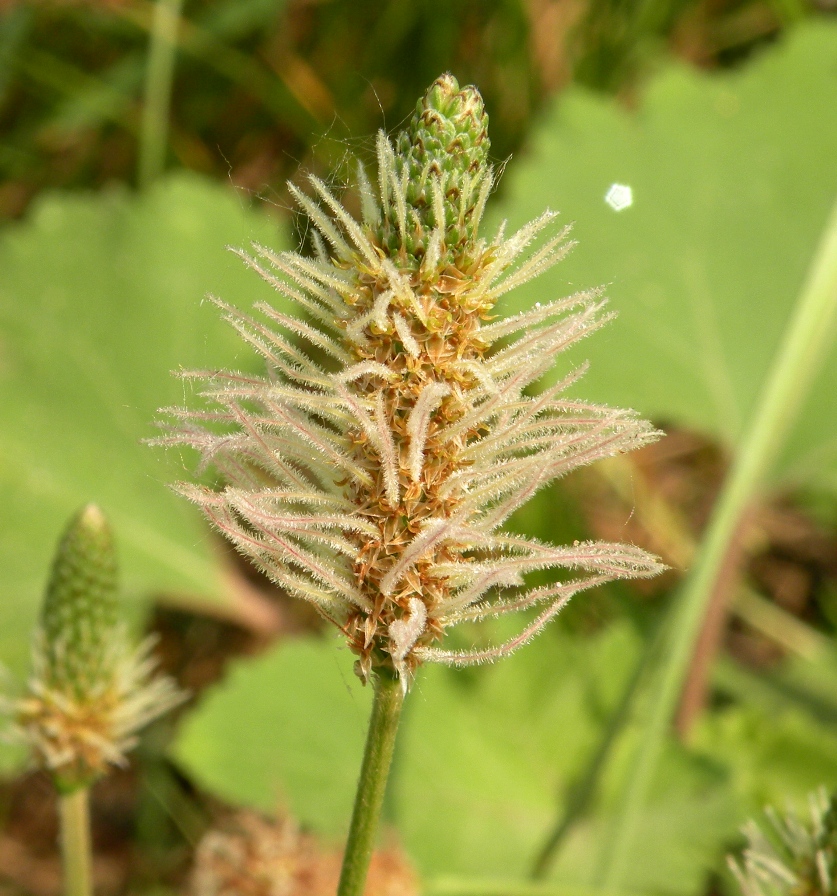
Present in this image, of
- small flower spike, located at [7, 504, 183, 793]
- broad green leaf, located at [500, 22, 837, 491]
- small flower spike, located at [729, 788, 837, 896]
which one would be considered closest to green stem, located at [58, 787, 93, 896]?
small flower spike, located at [7, 504, 183, 793]

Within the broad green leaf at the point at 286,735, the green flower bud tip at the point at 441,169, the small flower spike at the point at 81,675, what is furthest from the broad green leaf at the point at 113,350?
the green flower bud tip at the point at 441,169

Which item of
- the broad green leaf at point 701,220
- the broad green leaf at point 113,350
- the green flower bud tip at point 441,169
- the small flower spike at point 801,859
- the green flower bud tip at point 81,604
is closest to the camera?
the green flower bud tip at point 441,169

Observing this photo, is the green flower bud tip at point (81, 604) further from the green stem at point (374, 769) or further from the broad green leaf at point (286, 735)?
the broad green leaf at point (286, 735)

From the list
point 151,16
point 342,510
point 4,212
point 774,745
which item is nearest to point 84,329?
point 4,212

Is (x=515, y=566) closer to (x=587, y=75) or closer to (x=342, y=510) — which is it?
(x=342, y=510)

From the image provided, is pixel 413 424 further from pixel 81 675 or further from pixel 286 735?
pixel 286 735

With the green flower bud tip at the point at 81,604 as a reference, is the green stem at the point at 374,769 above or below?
below

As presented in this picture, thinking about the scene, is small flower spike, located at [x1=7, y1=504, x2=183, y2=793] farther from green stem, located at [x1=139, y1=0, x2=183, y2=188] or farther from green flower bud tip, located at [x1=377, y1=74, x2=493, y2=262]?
green stem, located at [x1=139, y1=0, x2=183, y2=188]
